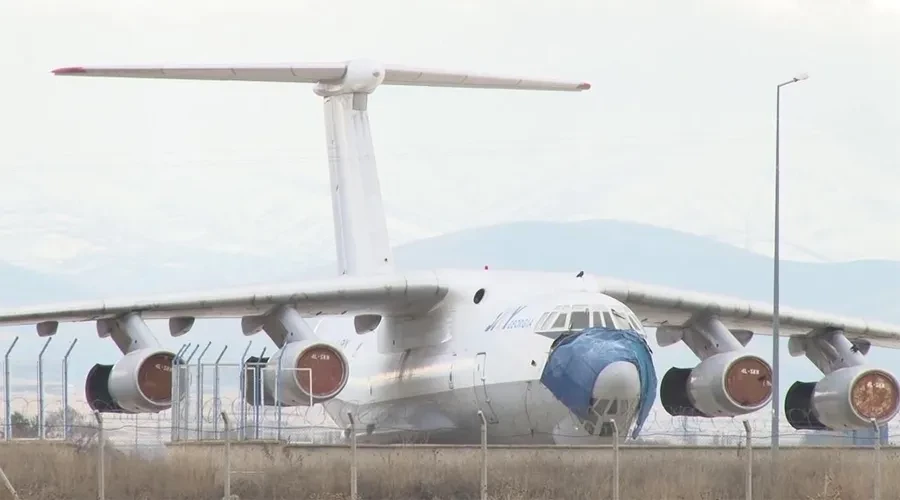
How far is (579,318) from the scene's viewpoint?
2328 centimetres

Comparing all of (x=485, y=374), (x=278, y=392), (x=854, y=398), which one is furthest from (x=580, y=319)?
(x=854, y=398)

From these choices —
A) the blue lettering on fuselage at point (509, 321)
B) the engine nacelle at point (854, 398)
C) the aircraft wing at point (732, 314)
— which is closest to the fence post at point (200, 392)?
the blue lettering on fuselage at point (509, 321)

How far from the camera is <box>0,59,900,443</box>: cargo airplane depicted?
23.2m

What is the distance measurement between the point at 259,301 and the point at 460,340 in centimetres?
281

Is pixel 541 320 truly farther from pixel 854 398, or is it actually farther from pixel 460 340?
pixel 854 398

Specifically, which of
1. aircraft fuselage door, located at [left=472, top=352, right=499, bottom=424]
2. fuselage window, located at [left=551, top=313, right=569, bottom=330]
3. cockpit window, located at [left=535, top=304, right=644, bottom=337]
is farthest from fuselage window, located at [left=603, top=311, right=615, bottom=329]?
aircraft fuselage door, located at [left=472, top=352, right=499, bottom=424]

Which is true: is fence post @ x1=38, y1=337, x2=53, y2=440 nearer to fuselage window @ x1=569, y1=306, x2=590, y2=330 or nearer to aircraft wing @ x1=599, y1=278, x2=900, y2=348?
fuselage window @ x1=569, y1=306, x2=590, y2=330

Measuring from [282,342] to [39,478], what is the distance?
5424 mm

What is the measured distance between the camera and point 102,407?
26.6 meters

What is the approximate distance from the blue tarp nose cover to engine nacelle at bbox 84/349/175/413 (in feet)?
18.0

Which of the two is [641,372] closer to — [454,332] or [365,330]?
[454,332]

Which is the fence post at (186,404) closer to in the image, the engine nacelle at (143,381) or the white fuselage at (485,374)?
the engine nacelle at (143,381)

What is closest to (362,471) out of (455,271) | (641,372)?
(641,372)

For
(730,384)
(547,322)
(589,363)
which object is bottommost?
(730,384)
